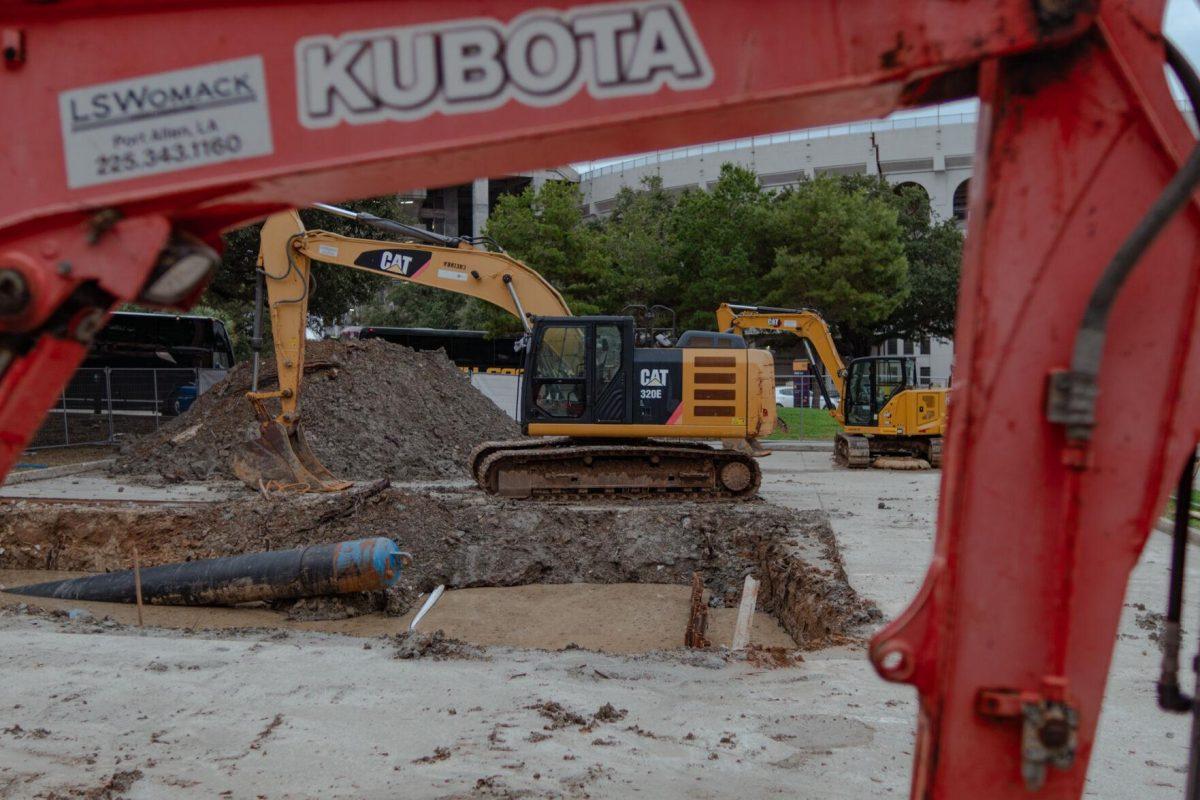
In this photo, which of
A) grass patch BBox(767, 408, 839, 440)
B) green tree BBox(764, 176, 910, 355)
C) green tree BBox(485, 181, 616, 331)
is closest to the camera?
A: grass patch BBox(767, 408, 839, 440)

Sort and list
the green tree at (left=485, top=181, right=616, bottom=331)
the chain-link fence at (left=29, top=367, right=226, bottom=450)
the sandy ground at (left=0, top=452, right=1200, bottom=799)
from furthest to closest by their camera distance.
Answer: the green tree at (left=485, top=181, right=616, bottom=331), the chain-link fence at (left=29, top=367, right=226, bottom=450), the sandy ground at (left=0, top=452, right=1200, bottom=799)

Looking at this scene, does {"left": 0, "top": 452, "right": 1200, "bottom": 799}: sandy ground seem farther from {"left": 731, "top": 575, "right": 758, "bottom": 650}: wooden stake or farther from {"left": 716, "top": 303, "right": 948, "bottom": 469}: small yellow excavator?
{"left": 716, "top": 303, "right": 948, "bottom": 469}: small yellow excavator

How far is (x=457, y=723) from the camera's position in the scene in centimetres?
515

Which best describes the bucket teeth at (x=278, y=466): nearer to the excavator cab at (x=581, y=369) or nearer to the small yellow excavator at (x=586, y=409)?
the small yellow excavator at (x=586, y=409)

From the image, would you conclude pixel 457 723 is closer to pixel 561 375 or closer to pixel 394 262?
pixel 561 375

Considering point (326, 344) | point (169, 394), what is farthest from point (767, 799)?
point (169, 394)

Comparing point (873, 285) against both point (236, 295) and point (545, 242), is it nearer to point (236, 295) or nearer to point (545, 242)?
point (545, 242)

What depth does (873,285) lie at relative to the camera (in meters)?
33.2

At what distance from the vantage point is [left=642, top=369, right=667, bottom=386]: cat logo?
1412 centimetres

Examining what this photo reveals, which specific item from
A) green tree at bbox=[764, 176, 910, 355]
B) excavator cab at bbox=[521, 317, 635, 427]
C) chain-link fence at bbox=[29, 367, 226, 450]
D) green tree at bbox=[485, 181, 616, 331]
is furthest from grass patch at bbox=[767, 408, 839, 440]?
chain-link fence at bbox=[29, 367, 226, 450]

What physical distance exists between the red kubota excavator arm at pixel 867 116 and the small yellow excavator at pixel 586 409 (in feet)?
38.5

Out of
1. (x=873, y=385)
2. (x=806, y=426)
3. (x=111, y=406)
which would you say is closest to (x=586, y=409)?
(x=873, y=385)

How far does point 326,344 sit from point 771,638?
1496 cm

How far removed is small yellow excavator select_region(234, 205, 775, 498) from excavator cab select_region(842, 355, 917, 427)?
6904 mm
